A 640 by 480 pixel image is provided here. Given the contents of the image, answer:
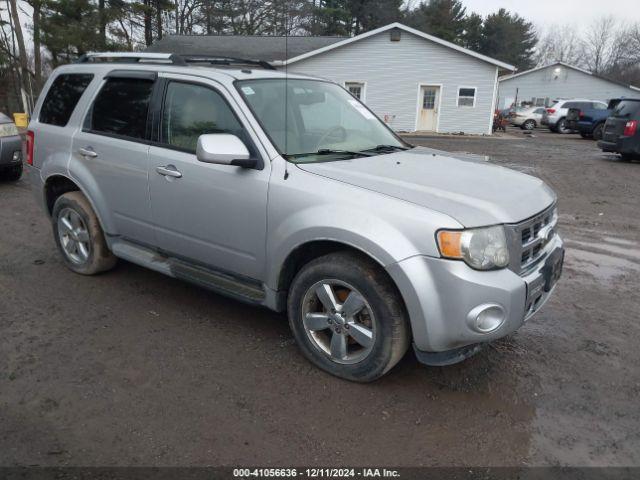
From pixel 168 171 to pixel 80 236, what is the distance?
5.04ft

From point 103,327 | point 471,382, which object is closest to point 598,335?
point 471,382

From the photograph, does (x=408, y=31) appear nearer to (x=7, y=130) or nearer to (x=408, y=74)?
(x=408, y=74)

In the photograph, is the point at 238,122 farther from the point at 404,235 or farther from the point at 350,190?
the point at 404,235

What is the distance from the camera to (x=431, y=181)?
3.26m

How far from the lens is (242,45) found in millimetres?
30031

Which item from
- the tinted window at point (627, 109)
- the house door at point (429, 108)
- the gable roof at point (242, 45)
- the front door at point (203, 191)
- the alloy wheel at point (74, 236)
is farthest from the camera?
the gable roof at point (242, 45)

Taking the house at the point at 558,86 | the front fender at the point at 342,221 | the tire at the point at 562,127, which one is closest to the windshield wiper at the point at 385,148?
the front fender at the point at 342,221

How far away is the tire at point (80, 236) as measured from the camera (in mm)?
4707

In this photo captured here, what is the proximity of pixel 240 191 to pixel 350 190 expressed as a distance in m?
0.81

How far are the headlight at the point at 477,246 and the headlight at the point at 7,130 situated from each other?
8586 millimetres

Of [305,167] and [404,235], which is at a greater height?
[305,167]

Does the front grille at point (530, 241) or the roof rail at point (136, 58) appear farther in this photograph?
the roof rail at point (136, 58)

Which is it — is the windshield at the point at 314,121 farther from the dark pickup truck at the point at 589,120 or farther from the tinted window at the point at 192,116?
the dark pickup truck at the point at 589,120

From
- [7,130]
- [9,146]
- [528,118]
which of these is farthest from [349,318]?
[528,118]
